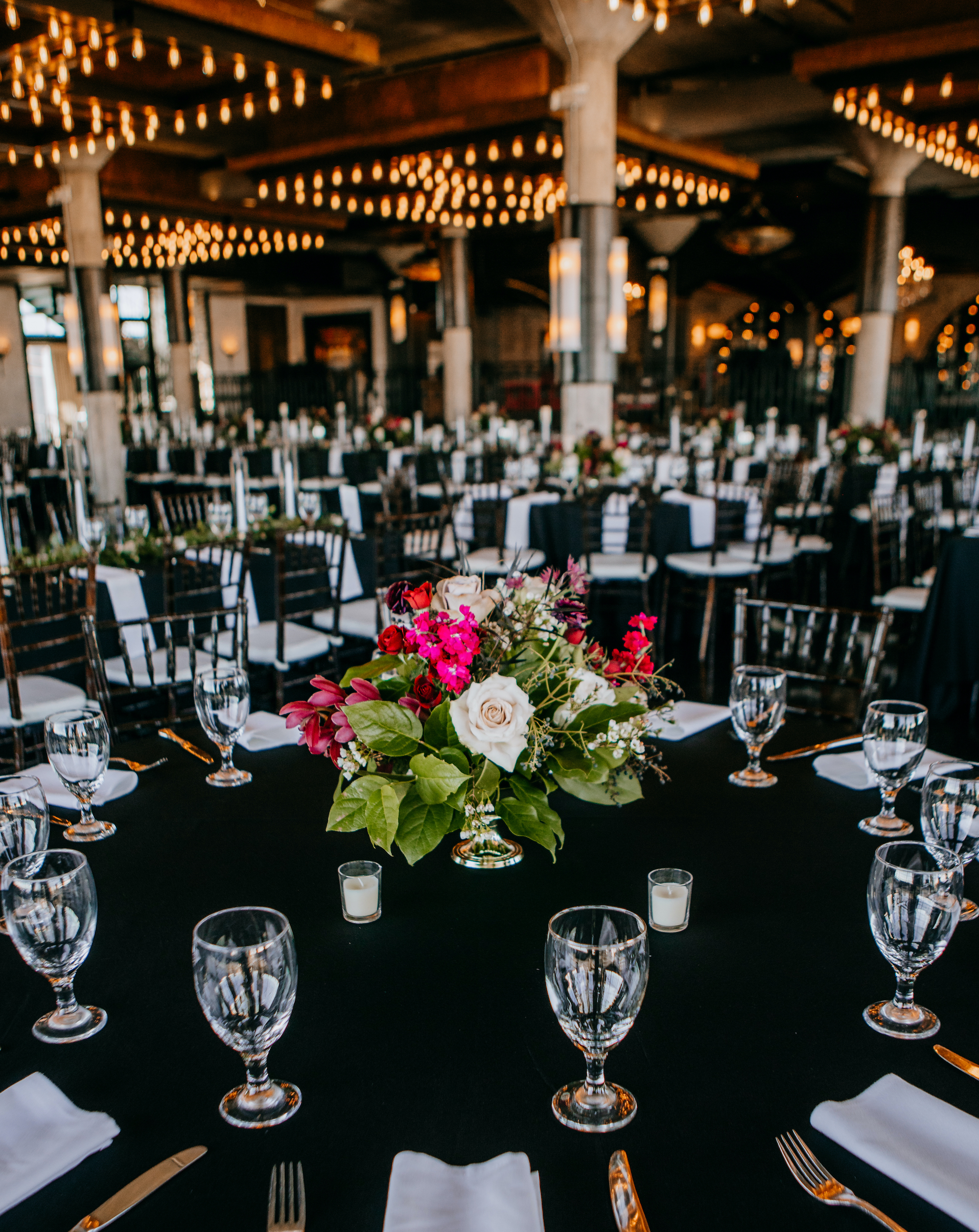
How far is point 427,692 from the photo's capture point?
1415 mm

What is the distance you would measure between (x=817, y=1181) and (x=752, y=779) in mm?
1015

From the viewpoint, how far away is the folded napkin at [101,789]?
6.03 feet

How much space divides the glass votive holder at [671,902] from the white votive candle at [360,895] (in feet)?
1.27

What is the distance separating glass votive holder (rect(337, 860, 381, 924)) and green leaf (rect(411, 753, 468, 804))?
16cm

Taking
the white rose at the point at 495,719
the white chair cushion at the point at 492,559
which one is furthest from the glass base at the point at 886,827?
the white chair cushion at the point at 492,559

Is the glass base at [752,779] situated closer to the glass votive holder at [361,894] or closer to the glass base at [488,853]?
the glass base at [488,853]

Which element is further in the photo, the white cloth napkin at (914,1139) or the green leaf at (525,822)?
the green leaf at (525,822)

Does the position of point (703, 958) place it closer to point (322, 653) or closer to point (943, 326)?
point (322, 653)

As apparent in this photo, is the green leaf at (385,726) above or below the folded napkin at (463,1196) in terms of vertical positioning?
above

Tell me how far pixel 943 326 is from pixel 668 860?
66.6 ft

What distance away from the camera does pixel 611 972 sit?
97 cm

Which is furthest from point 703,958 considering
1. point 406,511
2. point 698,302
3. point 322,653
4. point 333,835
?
point 698,302

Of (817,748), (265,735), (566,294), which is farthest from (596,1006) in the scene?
(566,294)

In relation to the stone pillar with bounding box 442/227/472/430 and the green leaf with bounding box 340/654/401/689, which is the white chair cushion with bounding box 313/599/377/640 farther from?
the stone pillar with bounding box 442/227/472/430
